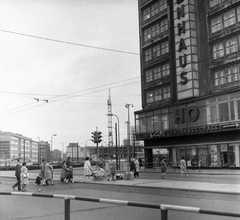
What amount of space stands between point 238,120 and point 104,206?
30.3 metres

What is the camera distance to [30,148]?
175m

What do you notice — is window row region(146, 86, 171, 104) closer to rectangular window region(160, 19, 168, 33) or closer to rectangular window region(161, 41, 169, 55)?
rectangular window region(161, 41, 169, 55)

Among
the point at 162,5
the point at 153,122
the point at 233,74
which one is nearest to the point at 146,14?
A: the point at 162,5

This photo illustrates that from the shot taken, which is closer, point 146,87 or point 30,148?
point 146,87

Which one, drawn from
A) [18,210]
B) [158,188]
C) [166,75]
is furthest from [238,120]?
[18,210]

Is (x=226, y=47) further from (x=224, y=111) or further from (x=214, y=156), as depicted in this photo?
(x=214, y=156)

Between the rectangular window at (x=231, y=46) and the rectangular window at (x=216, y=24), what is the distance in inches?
104

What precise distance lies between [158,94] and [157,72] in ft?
10.9

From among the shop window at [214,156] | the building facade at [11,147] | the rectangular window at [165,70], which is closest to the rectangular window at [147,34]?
the rectangular window at [165,70]

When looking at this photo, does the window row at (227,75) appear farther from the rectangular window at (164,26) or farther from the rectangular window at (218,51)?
the rectangular window at (164,26)

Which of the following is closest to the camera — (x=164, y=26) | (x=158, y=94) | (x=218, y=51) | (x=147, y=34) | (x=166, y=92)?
(x=218, y=51)

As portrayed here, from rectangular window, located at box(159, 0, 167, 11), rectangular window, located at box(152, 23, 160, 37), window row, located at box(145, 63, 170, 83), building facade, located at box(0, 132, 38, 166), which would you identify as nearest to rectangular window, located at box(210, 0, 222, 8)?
rectangular window, located at box(159, 0, 167, 11)

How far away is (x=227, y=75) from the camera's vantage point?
40.3m

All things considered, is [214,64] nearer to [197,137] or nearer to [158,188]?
[197,137]
